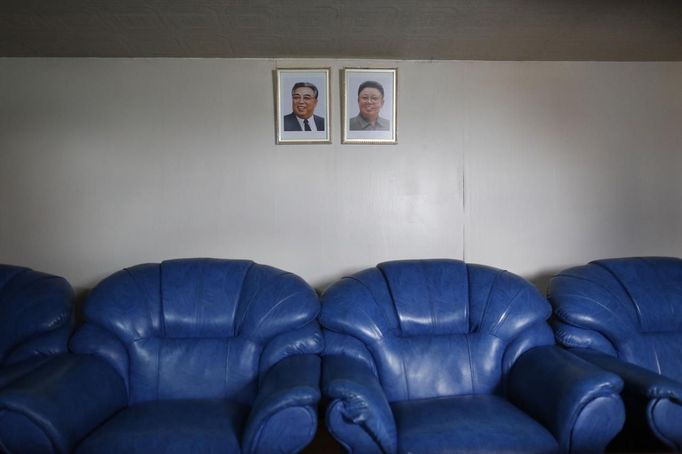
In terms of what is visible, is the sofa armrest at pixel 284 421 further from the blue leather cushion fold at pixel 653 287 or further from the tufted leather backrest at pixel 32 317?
the blue leather cushion fold at pixel 653 287

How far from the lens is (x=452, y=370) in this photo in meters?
2.13

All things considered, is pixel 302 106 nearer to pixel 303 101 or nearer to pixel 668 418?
pixel 303 101

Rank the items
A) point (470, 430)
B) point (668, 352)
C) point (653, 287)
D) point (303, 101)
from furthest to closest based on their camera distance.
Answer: point (303, 101)
point (653, 287)
point (668, 352)
point (470, 430)

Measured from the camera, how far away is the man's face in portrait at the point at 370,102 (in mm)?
2668

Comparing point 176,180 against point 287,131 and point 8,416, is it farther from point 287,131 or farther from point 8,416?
point 8,416

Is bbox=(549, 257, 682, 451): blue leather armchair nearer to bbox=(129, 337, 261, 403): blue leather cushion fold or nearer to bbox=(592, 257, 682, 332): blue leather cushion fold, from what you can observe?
bbox=(592, 257, 682, 332): blue leather cushion fold

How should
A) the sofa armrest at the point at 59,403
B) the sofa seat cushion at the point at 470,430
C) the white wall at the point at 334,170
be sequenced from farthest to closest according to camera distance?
the white wall at the point at 334,170, the sofa seat cushion at the point at 470,430, the sofa armrest at the point at 59,403

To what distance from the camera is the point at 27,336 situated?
211 cm

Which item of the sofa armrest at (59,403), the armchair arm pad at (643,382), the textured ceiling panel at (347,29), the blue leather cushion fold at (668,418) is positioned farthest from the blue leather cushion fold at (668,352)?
the sofa armrest at (59,403)

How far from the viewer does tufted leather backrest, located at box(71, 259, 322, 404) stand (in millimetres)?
2068

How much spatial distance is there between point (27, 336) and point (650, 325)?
3.16 m

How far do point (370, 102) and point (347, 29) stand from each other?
502mm

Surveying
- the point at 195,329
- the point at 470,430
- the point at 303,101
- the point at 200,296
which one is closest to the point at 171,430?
the point at 195,329

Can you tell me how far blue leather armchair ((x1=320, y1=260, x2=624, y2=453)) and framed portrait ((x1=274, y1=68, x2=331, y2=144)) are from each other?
955 mm
